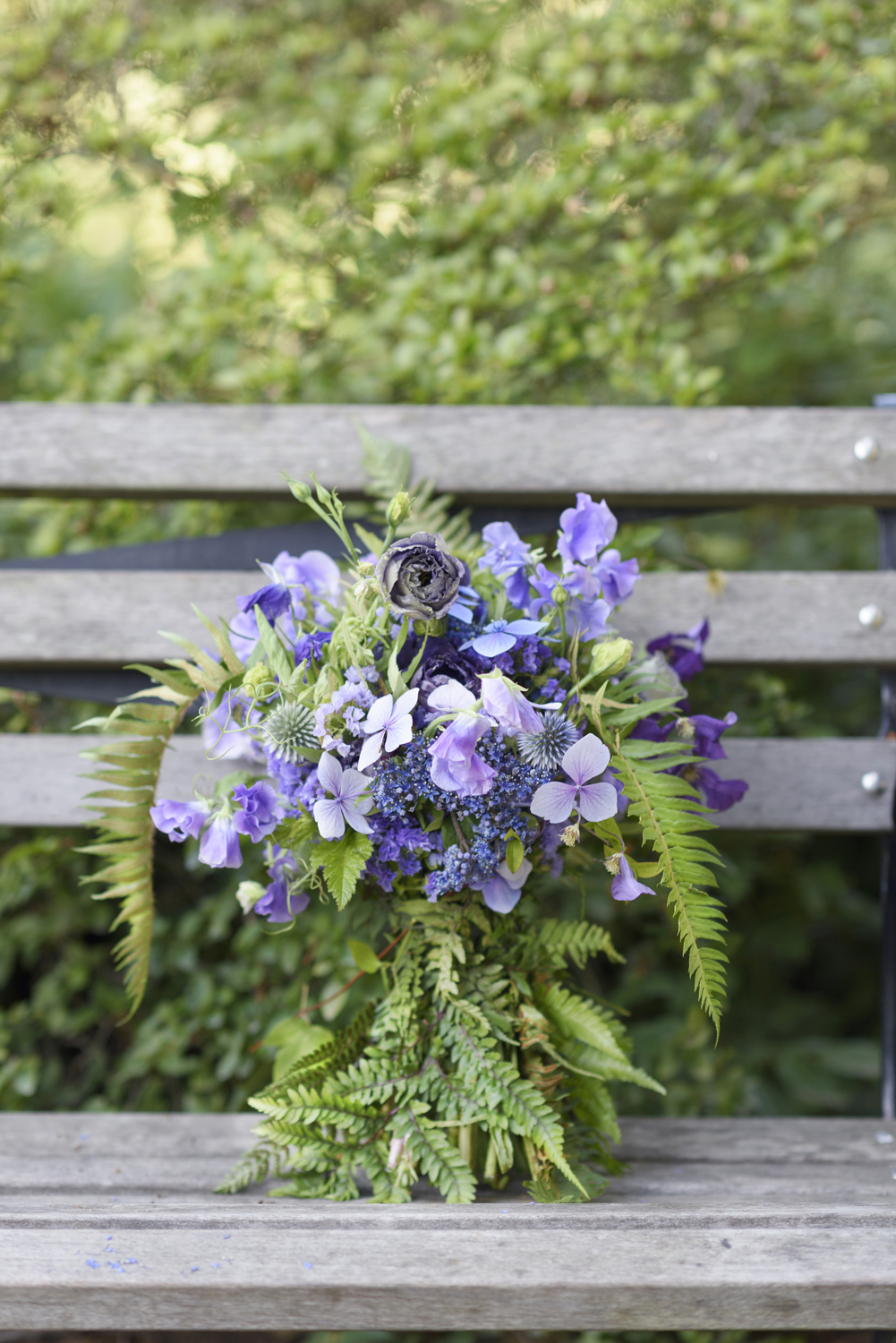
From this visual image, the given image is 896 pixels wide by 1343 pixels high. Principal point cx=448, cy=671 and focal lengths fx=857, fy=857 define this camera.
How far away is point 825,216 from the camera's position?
141 centimetres

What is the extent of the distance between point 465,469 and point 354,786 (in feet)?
1.89

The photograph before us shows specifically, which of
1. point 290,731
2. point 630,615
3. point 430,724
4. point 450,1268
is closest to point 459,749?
point 430,724

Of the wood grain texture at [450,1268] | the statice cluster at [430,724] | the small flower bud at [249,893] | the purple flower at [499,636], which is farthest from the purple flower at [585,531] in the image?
the wood grain texture at [450,1268]

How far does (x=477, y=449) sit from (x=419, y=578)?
1.70 ft

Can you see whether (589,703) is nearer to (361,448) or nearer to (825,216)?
(361,448)

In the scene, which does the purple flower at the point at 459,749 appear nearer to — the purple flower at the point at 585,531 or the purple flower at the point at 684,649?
the purple flower at the point at 585,531

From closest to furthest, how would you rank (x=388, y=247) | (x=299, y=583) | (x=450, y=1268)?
(x=450, y=1268) < (x=299, y=583) < (x=388, y=247)

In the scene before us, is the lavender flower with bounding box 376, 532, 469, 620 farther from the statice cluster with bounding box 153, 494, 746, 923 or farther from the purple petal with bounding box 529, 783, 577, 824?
the purple petal with bounding box 529, 783, 577, 824

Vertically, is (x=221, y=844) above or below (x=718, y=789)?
below

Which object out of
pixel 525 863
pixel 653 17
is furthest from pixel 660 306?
pixel 525 863

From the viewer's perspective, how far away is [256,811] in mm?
777

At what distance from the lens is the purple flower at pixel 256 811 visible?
765 mm

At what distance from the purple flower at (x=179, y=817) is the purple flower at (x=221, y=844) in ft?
0.07

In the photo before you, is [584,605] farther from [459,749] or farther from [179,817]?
[179,817]
